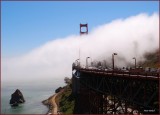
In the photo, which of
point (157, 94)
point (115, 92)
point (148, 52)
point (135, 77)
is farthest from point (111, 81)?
point (148, 52)

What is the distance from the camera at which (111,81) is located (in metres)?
48.3

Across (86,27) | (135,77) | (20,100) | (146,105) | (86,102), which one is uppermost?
(86,27)

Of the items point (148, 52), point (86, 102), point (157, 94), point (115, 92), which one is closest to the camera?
point (157, 94)

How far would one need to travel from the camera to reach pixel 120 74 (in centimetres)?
4275

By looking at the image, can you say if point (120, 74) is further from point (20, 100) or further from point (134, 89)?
point (20, 100)

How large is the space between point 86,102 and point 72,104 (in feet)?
62.8

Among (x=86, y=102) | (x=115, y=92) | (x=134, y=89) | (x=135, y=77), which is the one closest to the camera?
(x=135, y=77)

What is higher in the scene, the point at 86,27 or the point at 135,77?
the point at 86,27

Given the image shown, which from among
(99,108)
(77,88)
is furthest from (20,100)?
(99,108)

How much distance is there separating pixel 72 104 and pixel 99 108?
103 ft

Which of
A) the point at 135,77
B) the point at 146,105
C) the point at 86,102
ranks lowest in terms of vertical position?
the point at 86,102

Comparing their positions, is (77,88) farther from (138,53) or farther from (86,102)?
(138,53)

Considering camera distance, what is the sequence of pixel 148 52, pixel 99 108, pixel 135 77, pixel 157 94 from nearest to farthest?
pixel 157 94 < pixel 135 77 < pixel 99 108 < pixel 148 52

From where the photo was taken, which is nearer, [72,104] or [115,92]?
[115,92]
